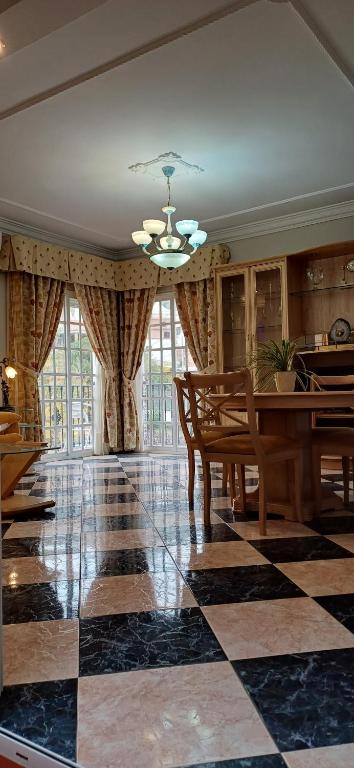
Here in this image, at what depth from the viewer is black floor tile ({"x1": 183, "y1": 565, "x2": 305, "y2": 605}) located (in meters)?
2.01

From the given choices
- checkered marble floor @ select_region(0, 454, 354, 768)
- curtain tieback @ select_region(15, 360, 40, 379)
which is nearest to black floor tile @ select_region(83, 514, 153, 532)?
checkered marble floor @ select_region(0, 454, 354, 768)

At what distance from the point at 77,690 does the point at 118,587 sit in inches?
29.5

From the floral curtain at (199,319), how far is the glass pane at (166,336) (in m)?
0.41

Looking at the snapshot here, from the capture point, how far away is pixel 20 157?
15.0 ft

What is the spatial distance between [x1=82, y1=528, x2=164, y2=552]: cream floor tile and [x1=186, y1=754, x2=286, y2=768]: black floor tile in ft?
5.30

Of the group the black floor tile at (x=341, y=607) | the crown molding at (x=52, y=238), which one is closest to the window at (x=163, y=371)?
the crown molding at (x=52, y=238)

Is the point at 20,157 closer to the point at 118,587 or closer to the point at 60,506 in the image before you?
the point at 60,506

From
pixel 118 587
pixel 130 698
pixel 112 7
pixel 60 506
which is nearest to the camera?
pixel 130 698

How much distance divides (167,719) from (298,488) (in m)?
2.02

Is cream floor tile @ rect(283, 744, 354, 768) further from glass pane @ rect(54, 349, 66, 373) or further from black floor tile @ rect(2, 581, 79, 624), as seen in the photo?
glass pane @ rect(54, 349, 66, 373)

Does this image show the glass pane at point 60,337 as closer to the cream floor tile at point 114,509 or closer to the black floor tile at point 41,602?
the cream floor tile at point 114,509

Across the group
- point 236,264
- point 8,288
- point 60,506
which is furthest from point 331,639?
point 8,288

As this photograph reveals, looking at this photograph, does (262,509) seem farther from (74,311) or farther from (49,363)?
(74,311)

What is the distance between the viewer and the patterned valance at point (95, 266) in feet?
20.1
